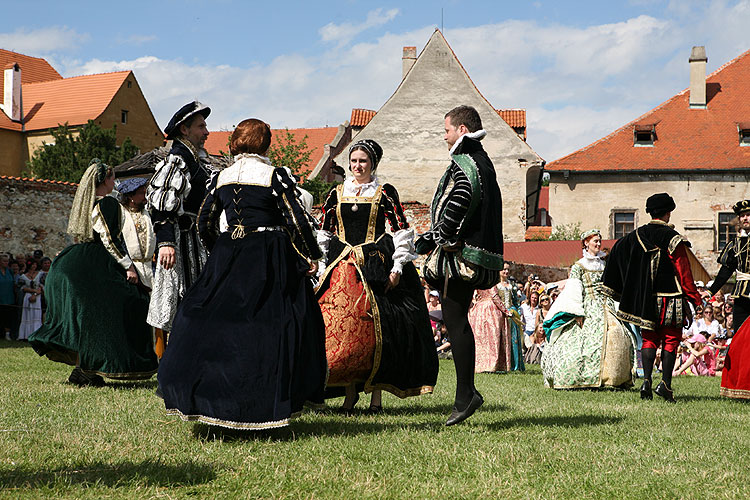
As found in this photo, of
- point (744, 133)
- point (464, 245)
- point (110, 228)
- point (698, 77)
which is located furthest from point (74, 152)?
point (464, 245)

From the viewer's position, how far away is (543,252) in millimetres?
31688

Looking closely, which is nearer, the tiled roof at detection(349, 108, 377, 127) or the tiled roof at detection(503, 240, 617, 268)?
the tiled roof at detection(503, 240, 617, 268)

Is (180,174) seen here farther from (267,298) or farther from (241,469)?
(241,469)

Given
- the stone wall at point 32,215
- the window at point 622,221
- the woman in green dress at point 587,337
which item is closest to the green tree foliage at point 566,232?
the window at point 622,221

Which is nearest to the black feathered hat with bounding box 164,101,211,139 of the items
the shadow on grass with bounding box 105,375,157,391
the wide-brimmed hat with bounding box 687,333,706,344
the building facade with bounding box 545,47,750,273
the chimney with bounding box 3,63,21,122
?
the shadow on grass with bounding box 105,375,157,391

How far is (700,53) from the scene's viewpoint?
3750cm

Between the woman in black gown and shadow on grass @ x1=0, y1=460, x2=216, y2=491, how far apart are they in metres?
0.71

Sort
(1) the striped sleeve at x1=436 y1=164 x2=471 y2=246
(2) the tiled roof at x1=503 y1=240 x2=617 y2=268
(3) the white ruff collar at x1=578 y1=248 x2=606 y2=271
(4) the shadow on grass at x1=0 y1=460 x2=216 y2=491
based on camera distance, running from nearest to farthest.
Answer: (4) the shadow on grass at x1=0 y1=460 x2=216 y2=491 → (1) the striped sleeve at x1=436 y1=164 x2=471 y2=246 → (3) the white ruff collar at x1=578 y1=248 x2=606 y2=271 → (2) the tiled roof at x1=503 y1=240 x2=617 y2=268

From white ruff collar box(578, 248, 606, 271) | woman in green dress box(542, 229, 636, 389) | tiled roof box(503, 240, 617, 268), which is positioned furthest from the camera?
tiled roof box(503, 240, 617, 268)

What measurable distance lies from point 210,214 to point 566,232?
32512 millimetres

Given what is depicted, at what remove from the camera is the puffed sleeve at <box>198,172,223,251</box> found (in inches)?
212

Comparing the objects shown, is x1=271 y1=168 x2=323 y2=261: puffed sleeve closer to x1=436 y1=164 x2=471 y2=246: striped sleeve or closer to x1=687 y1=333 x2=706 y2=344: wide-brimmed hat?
x1=436 y1=164 x2=471 y2=246: striped sleeve

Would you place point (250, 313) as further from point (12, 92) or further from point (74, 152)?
point (12, 92)

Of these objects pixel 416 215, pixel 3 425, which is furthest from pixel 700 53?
A: pixel 3 425
